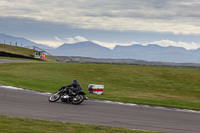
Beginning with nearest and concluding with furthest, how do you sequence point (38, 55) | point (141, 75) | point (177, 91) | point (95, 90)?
point (95, 90) < point (177, 91) < point (141, 75) < point (38, 55)

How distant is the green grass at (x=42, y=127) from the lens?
11637 millimetres

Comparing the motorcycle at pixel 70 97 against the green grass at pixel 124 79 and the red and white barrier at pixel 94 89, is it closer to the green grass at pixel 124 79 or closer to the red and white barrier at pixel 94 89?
the red and white barrier at pixel 94 89

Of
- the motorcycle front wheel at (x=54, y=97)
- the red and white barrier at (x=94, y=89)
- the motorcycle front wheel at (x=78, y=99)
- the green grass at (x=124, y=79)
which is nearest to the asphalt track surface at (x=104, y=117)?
the motorcycle front wheel at (x=78, y=99)

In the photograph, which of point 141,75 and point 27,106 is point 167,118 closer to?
point 27,106

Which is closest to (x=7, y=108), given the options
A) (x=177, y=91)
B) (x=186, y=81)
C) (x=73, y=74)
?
(x=177, y=91)

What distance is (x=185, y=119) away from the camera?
18.3 m

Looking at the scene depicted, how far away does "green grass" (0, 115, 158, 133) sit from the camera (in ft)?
38.2

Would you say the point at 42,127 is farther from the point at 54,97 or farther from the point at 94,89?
the point at 94,89

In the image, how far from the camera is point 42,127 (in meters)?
12.5

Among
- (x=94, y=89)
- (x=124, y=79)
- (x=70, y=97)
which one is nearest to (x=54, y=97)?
(x=70, y=97)

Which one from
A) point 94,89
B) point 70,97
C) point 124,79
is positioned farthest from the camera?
point 124,79

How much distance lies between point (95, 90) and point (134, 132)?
1697 centimetres

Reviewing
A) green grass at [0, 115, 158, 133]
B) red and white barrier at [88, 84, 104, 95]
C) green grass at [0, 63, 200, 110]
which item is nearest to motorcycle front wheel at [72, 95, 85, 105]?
red and white barrier at [88, 84, 104, 95]

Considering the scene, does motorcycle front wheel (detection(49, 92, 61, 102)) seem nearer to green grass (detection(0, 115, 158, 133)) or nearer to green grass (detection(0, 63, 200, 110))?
green grass (detection(0, 115, 158, 133))
